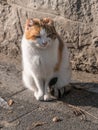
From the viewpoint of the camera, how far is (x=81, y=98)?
5.38m

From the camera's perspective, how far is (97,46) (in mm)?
5797

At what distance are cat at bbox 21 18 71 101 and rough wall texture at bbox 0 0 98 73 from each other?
0.59 meters

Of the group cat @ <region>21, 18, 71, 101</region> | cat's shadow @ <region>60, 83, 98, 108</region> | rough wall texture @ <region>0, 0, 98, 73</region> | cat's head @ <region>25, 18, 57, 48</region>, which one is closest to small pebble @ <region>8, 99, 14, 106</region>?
cat @ <region>21, 18, 71, 101</region>

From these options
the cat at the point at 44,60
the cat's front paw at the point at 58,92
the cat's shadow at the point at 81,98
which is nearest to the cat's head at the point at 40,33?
the cat at the point at 44,60

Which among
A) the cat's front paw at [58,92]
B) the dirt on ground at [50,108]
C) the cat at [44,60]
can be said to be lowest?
the dirt on ground at [50,108]

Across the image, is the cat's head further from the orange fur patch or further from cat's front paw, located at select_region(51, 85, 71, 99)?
cat's front paw, located at select_region(51, 85, 71, 99)

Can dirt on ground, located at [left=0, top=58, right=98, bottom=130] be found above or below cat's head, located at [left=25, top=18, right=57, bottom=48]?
below

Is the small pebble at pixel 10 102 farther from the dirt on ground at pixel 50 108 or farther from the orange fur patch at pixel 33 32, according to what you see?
the orange fur patch at pixel 33 32

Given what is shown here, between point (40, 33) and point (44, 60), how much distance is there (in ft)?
1.18

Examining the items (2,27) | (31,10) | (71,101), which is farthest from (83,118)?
(2,27)

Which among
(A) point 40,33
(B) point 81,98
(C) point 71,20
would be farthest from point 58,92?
(C) point 71,20

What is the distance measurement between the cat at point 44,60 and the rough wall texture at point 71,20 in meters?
0.59

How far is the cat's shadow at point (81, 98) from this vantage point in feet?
17.2

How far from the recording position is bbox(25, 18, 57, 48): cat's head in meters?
4.88
